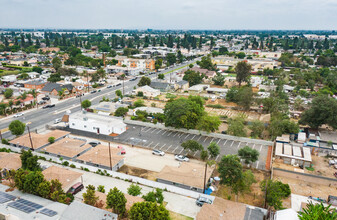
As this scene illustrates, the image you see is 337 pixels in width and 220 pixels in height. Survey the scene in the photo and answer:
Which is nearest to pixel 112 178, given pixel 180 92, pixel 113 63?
pixel 180 92

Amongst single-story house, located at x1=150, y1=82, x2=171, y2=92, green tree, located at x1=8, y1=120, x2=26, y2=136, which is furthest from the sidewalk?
single-story house, located at x1=150, y1=82, x2=171, y2=92

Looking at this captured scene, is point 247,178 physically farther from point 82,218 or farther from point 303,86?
point 303,86

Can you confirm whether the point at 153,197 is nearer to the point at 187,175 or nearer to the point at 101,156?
the point at 187,175

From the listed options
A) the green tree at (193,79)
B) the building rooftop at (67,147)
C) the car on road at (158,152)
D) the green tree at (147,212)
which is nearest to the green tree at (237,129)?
the car on road at (158,152)

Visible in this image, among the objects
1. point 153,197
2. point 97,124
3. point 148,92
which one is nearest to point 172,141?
point 97,124

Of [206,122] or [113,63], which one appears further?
[113,63]

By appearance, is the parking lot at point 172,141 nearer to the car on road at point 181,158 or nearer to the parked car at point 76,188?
the car on road at point 181,158

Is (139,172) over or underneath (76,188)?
underneath
